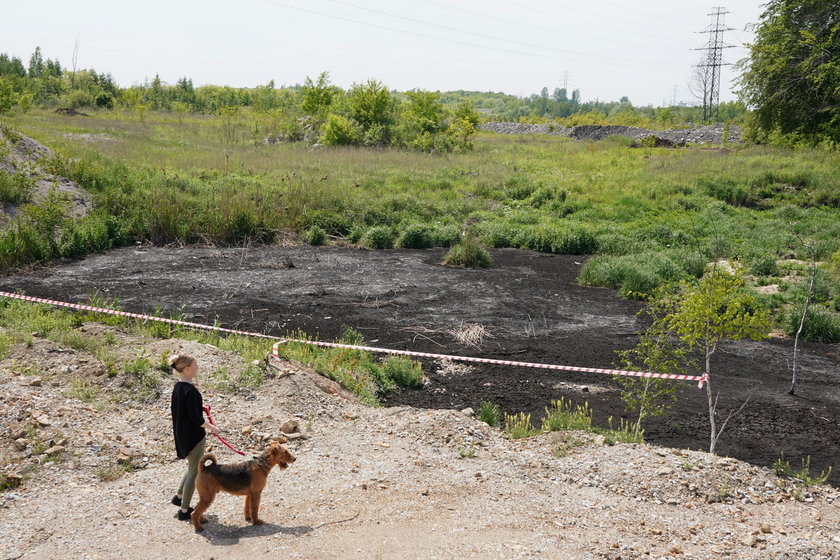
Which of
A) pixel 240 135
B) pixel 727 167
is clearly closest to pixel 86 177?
pixel 240 135

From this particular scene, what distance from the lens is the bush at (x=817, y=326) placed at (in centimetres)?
1309

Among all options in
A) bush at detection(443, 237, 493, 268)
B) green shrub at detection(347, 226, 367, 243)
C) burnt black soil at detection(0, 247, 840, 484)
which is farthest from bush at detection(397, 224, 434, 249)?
bush at detection(443, 237, 493, 268)

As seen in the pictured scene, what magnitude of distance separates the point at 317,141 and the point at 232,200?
814 inches

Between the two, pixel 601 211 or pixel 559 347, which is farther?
pixel 601 211

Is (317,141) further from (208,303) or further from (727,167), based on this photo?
(208,303)

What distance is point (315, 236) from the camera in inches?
856

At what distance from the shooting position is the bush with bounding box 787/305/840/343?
1309cm

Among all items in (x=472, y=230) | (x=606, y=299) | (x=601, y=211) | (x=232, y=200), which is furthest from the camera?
(x=601, y=211)

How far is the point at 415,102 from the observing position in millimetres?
49812

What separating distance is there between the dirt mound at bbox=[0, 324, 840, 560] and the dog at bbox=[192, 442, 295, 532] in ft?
0.78

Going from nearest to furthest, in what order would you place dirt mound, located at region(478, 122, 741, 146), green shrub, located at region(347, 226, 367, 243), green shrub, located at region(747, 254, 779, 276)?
1. green shrub, located at region(747, 254, 779, 276)
2. green shrub, located at region(347, 226, 367, 243)
3. dirt mound, located at region(478, 122, 741, 146)

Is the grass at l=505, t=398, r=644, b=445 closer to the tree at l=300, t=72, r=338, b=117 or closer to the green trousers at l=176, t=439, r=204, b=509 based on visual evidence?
the green trousers at l=176, t=439, r=204, b=509

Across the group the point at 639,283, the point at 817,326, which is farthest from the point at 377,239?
the point at 817,326

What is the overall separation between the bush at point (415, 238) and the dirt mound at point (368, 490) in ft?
45.6
